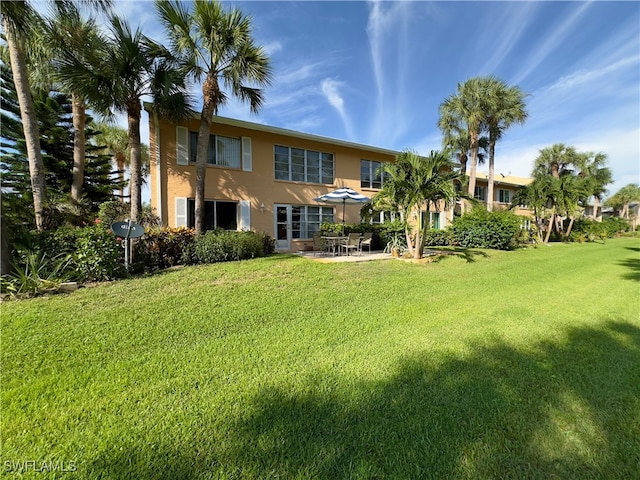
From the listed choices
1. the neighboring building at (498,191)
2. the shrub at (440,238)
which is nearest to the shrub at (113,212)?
the shrub at (440,238)

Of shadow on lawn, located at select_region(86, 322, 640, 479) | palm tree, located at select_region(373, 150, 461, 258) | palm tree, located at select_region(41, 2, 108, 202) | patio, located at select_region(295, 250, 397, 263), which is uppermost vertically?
palm tree, located at select_region(41, 2, 108, 202)

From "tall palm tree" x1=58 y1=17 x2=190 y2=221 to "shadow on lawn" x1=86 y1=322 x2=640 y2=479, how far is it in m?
9.58

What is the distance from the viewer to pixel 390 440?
2.10 metres

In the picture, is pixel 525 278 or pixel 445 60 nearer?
pixel 525 278

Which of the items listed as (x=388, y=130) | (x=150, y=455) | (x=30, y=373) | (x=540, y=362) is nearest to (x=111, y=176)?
(x=388, y=130)

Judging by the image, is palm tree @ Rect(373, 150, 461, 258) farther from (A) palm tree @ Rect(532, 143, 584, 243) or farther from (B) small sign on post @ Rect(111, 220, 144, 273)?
(A) palm tree @ Rect(532, 143, 584, 243)

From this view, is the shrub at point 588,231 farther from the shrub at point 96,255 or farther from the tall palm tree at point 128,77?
the shrub at point 96,255

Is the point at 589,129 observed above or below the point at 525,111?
below

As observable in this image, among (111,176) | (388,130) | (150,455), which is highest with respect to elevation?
(388,130)

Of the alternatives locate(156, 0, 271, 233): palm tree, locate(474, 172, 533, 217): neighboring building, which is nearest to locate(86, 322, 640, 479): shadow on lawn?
locate(156, 0, 271, 233): palm tree

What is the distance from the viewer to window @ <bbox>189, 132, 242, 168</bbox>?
1271cm

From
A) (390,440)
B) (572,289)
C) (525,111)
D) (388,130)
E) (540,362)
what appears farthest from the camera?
(388,130)

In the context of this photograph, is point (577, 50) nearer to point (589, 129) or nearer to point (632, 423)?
point (589, 129)

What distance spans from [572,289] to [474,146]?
16259 mm
